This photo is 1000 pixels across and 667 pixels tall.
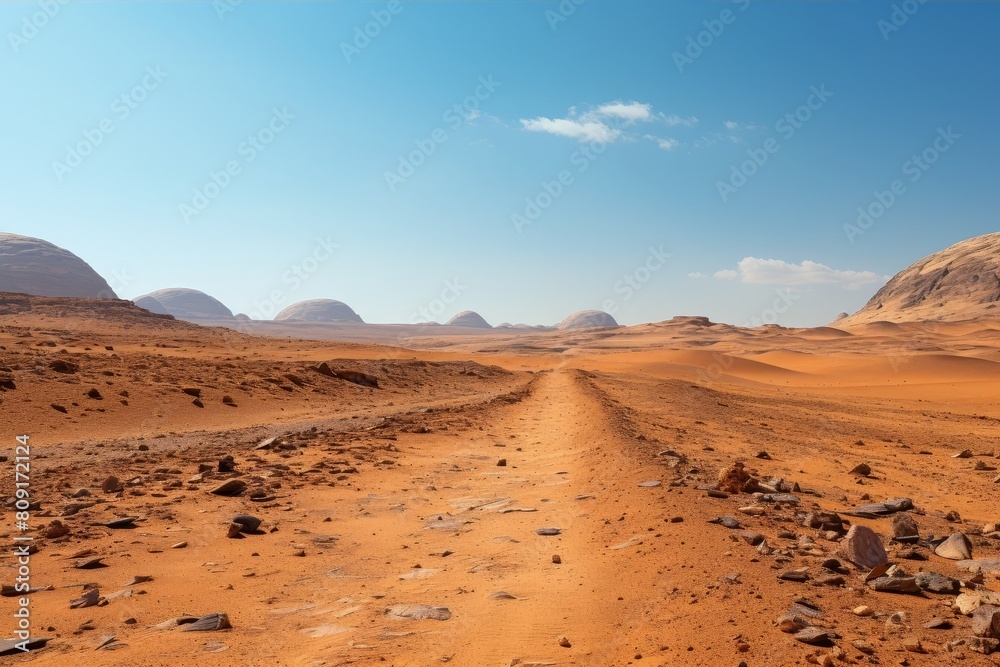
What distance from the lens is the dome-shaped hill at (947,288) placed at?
419 feet

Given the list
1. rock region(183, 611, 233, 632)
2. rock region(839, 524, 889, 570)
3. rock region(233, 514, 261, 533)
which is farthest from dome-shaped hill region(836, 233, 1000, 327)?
rock region(183, 611, 233, 632)

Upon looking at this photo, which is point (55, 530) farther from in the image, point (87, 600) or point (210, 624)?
point (210, 624)

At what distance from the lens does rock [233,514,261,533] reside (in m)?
7.50

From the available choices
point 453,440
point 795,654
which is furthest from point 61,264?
point 795,654

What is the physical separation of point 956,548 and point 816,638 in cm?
342

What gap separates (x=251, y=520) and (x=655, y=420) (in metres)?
13.9

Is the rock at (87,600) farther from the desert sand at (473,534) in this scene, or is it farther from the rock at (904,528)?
the rock at (904,528)

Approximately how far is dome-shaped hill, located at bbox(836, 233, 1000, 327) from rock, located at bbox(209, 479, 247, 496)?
14667cm

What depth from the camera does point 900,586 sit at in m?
4.75

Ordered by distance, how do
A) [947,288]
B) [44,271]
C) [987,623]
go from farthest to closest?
1. [947,288]
2. [44,271]
3. [987,623]

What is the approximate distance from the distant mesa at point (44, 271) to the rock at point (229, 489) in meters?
140

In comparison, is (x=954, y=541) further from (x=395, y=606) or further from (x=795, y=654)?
(x=395, y=606)

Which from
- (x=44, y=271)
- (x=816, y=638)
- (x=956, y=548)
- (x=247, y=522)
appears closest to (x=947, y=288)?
(x=956, y=548)

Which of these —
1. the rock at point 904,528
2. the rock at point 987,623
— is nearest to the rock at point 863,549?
the rock at point 904,528
